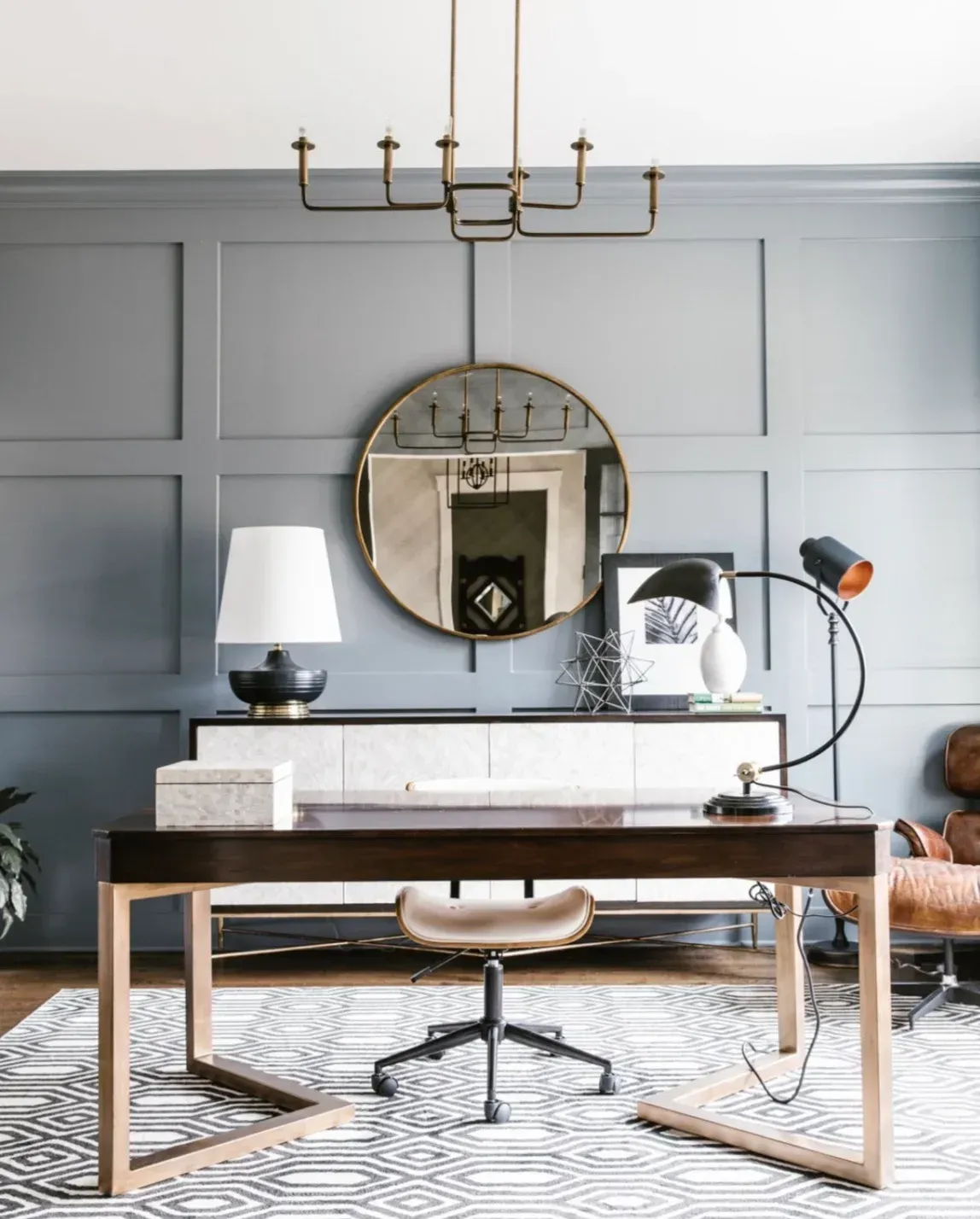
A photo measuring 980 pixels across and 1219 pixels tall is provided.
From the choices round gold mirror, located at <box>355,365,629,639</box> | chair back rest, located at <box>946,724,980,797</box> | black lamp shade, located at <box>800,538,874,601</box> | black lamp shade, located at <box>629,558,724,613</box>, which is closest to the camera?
black lamp shade, located at <box>629,558,724,613</box>

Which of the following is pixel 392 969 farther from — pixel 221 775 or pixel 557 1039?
pixel 221 775

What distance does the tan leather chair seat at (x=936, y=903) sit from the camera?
11.3ft

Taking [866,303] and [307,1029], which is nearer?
[307,1029]

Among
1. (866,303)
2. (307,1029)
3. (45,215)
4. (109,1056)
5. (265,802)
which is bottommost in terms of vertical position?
(307,1029)

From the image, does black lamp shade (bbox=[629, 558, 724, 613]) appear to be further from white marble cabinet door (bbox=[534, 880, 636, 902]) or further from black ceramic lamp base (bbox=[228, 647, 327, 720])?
black ceramic lamp base (bbox=[228, 647, 327, 720])

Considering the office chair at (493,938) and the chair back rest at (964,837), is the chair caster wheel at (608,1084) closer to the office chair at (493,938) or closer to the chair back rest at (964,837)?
the office chair at (493,938)

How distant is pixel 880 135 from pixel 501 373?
169 centimetres

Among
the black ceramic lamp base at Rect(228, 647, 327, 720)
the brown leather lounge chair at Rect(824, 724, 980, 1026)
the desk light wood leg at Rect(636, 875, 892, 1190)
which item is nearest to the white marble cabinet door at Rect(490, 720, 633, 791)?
the black ceramic lamp base at Rect(228, 647, 327, 720)

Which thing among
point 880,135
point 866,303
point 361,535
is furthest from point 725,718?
point 880,135

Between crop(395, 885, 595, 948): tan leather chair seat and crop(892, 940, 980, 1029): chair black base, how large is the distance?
1345mm

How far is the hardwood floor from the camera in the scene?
13.3 ft

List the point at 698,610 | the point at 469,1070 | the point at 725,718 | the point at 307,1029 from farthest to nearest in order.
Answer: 1. the point at 698,610
2. the point at 725,718
3. the point at 307,1029
4. the point at 469,1070

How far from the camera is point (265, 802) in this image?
245 cm

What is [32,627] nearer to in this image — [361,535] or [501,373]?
[361,535]
